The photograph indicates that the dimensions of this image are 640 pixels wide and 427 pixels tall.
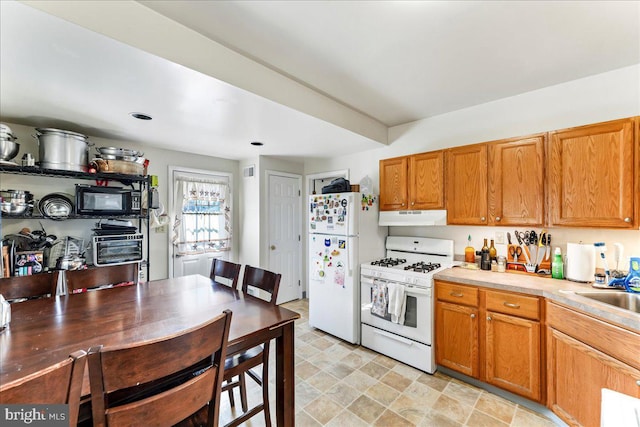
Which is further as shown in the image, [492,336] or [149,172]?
[149,172]

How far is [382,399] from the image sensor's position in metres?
2.06

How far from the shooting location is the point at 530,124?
96.8 inches

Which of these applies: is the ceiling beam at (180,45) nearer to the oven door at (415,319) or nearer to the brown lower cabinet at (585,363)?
the oven door at (415,319)

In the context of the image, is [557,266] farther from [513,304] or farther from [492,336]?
[492,336]

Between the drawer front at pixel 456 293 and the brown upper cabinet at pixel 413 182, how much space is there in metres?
0.79

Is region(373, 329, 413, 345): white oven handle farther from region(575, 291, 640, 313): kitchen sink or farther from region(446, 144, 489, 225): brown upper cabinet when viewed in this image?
region(575, 291, 640, 313): kitchen sink

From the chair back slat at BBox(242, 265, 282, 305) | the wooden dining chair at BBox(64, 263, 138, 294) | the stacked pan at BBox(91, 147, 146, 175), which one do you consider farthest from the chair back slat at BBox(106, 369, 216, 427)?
the stacked pan at BBox(91, 147, 146, 175)

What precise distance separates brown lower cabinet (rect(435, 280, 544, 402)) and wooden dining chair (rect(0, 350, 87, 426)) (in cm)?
241

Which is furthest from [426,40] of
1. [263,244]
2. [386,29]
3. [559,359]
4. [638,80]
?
[263,244]

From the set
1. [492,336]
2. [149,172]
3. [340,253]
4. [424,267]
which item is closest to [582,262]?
[492,336]

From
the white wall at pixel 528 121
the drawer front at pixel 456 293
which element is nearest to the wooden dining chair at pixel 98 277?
the drawer front at pixel 456 293

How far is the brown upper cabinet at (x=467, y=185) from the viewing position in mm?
2434

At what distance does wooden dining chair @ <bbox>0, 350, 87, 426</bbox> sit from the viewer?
2.02 ft

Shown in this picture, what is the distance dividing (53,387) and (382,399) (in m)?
2.07
